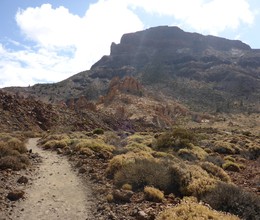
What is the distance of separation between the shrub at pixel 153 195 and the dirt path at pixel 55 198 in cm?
190

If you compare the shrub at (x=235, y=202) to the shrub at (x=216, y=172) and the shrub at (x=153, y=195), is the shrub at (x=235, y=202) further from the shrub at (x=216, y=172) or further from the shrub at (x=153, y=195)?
the shrub at (x=216, y=172)

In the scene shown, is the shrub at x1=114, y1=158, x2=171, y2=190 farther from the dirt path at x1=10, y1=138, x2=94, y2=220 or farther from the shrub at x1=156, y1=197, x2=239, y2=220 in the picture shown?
the shrub at x1=156, y1=197, x2=239, y2=220

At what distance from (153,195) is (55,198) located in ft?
11.2

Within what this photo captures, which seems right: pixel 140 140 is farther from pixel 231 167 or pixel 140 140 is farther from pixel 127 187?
pixel 127 187

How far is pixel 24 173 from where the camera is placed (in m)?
15.4

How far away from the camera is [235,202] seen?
10.3m

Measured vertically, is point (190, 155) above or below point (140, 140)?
below

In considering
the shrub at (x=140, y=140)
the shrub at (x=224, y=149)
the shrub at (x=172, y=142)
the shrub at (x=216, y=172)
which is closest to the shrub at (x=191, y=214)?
the shrub at (x=216, y=172)

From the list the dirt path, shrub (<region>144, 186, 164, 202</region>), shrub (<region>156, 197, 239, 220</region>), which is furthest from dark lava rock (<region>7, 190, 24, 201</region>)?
A: shrub (<region>156, 197, 239, 220</region>)

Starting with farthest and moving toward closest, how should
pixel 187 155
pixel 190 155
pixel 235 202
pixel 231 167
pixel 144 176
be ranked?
pixel 190 155 < pixel 187 155 < pixel 231 167 < pixel 144 176 < pixel 235 202

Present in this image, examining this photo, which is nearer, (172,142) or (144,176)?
(144,176)

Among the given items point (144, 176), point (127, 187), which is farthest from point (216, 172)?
point (127, 187)

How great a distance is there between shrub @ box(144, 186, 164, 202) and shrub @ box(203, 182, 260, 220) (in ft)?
4.82

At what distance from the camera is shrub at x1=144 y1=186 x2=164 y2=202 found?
455 inches
